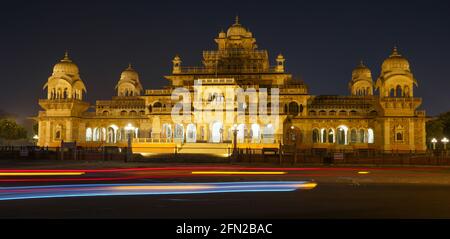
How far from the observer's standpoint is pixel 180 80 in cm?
7538

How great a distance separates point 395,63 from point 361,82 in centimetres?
1608

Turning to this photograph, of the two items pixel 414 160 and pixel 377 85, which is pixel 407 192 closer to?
pixel 414 160

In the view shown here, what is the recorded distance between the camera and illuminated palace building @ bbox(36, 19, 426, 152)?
65.9 meters

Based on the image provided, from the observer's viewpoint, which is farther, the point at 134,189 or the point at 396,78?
the point at 396,78

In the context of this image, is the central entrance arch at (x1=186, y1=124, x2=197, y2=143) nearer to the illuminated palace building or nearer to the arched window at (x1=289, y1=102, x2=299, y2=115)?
the illuminated palace building

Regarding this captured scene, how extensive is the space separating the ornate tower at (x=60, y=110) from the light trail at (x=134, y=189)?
5807 centimetres

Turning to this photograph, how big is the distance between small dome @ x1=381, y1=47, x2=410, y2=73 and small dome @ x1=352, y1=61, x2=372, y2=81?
16.2m

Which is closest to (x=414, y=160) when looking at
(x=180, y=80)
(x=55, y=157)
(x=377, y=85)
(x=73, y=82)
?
(x=377, y=85)

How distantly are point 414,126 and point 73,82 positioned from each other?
55846 mm

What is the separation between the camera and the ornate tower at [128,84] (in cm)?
8921

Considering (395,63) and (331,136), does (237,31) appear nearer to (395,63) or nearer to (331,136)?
(331,136)

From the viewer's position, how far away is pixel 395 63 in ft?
225

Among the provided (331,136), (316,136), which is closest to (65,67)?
(316,136)

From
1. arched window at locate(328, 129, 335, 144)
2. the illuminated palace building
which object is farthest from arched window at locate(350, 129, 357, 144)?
arched window at locate(328, 129, 335, 144)
